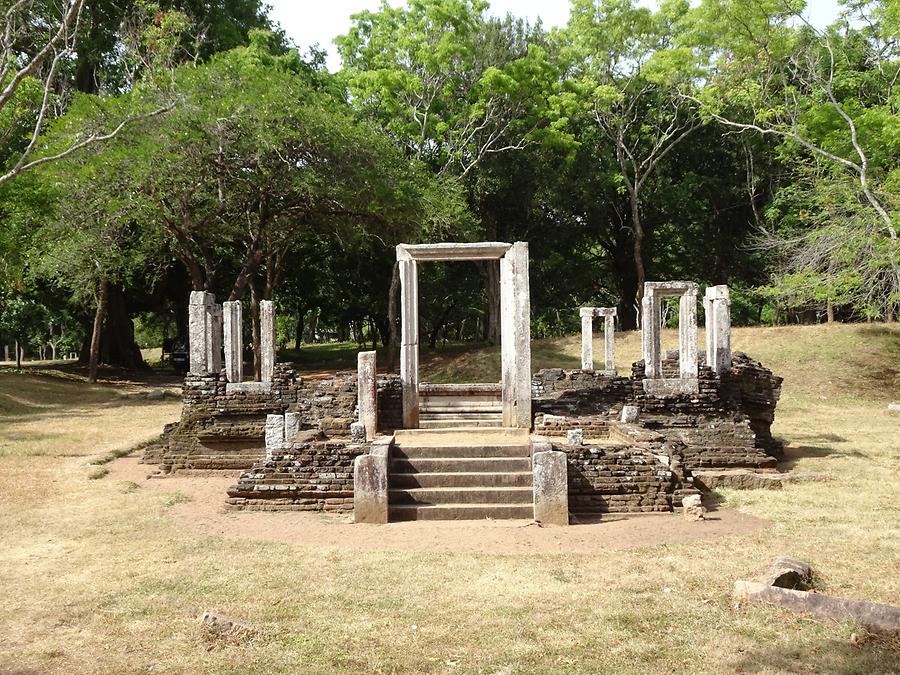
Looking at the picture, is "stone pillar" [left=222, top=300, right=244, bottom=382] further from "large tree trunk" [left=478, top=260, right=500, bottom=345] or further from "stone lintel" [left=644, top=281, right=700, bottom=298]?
"large tree trunk" [left=478, top=260, right=500, bottom=345]

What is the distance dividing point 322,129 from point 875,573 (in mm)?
16224

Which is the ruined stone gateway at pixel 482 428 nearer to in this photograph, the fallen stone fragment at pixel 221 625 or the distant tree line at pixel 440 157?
the fallen stone fragment at pixel 221 625

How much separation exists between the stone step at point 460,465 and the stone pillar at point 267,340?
A: 5086 mm

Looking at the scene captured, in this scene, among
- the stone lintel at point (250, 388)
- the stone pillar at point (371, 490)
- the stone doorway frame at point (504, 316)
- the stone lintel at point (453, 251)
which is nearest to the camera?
the stone pillar at point (371, 490)

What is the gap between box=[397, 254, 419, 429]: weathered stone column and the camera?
12.4 metres

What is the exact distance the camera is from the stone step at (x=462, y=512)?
8.91 meters

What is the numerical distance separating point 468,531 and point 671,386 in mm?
6195

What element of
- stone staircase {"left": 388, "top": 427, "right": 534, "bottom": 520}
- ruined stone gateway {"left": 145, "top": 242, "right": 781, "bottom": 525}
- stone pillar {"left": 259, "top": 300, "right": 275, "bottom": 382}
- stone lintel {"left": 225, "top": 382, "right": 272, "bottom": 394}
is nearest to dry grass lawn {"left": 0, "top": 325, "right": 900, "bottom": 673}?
ruined stone gateway {"left": 145, "top": 242, "right": 781, "bottom": 525}

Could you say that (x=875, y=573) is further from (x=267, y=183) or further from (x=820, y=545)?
(x=267, y=183)

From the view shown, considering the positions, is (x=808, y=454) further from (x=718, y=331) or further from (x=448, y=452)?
(x=448, y=452)

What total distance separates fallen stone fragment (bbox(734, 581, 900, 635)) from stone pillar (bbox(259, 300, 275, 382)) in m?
9.86

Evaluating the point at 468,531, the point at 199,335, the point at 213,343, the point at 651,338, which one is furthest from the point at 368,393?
the point at 651,338

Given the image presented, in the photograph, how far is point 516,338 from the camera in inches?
468

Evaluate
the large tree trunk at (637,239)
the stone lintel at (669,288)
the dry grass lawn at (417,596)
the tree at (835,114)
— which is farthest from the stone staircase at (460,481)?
the large tree trunk at (637,239)
